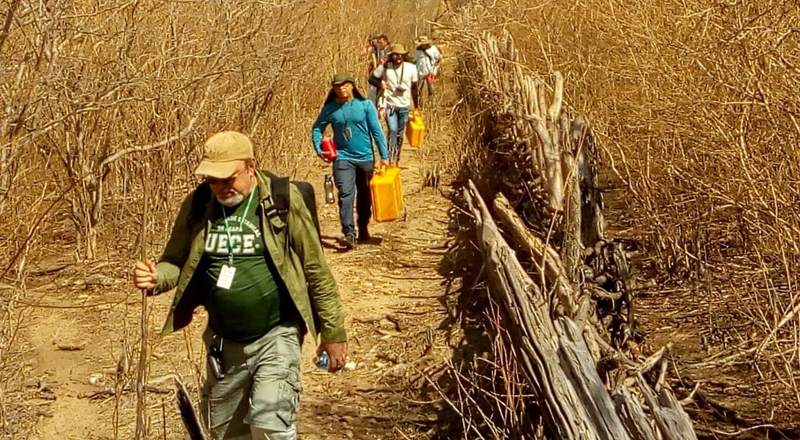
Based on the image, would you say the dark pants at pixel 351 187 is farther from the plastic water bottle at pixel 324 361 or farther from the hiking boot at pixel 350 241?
the plastic water bottle at pixel 324 361

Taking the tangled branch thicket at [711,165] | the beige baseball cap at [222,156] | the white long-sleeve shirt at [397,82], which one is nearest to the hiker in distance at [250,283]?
the beige baseball cap at [222,156]

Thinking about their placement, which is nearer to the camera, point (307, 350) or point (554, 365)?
point (554, 365)

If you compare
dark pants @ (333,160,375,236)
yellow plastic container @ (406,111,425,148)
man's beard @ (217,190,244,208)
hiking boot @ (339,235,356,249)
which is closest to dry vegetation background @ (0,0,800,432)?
man's beard @ (217,190,244,208)

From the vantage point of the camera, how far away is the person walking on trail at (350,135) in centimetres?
932

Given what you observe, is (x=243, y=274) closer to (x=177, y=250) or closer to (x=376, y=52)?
(x=177, y=250)

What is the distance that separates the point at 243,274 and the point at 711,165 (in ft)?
12.7

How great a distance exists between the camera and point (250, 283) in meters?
4.34

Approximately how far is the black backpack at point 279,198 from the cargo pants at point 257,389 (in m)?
0.49

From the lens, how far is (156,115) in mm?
8445

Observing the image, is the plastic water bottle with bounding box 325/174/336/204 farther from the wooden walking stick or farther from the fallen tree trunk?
the wooden walking stick

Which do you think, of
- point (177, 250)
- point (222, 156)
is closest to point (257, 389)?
point (177, 250)

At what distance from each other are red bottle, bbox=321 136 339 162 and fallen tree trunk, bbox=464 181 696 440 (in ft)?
13.8

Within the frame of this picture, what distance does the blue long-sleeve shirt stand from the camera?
933 cm

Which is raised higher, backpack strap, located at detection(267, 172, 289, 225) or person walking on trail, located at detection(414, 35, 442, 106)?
person walking on trail, located at detection(414, 35, 442, 106)
